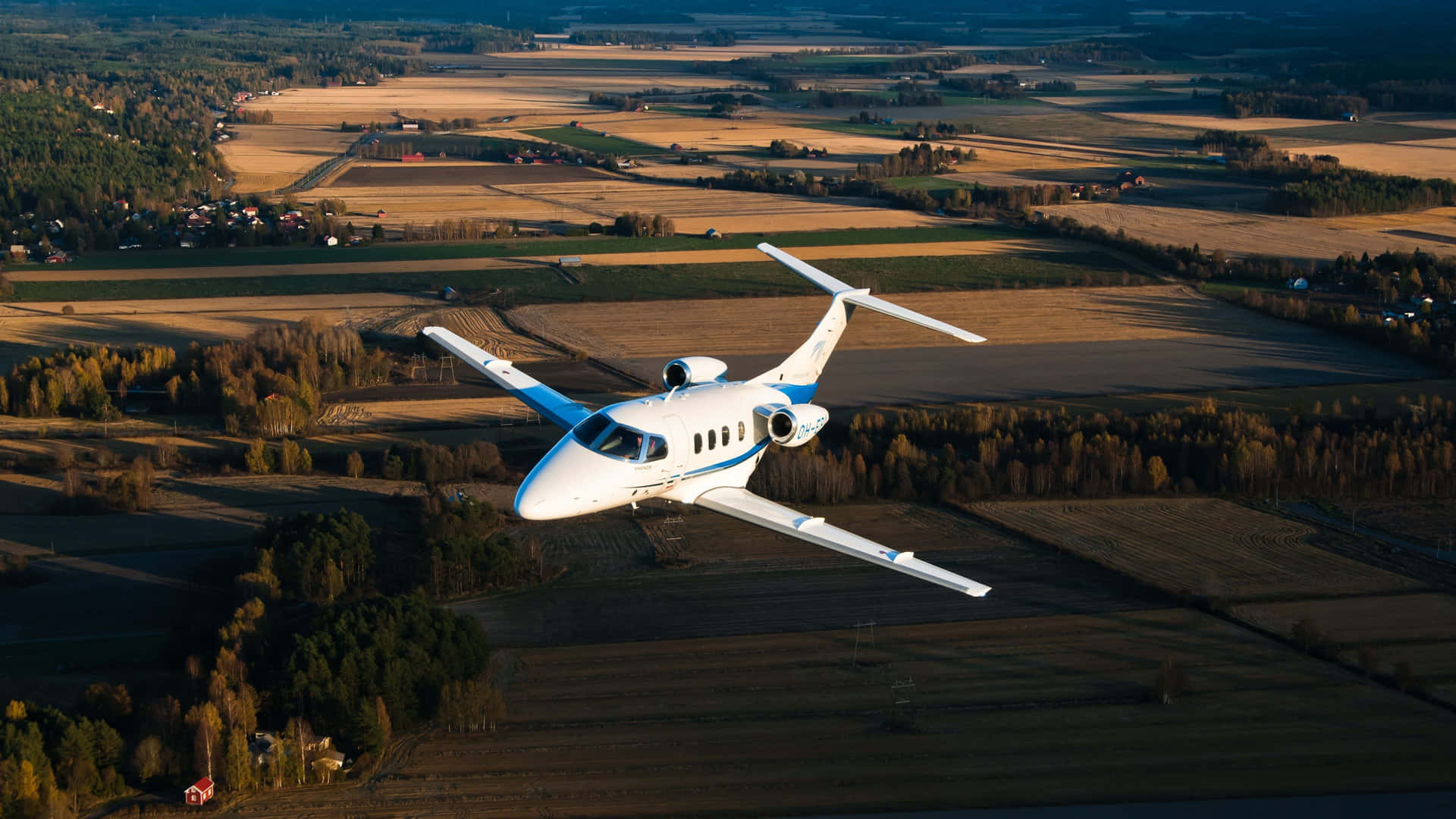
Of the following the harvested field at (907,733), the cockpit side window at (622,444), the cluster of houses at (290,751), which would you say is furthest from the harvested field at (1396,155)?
the cluster of houses at (290,751)

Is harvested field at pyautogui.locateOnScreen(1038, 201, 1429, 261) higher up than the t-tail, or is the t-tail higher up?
the t-tail

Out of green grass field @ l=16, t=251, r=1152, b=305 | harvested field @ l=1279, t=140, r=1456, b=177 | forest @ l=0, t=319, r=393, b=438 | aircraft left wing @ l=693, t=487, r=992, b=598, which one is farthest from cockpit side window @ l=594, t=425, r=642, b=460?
harvested field @ l=1279, t=140, r=1456, b=177

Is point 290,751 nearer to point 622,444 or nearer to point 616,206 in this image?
point 622,444

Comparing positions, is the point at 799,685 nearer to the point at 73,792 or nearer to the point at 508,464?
the point at 73,792

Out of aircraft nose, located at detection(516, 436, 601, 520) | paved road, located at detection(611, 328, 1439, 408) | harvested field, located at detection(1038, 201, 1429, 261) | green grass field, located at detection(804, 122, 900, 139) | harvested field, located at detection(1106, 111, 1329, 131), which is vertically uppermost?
harvested field, located at detection(1106, 111, 1329, 131)

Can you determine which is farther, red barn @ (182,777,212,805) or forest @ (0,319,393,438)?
forest @ (0,319,393,438)

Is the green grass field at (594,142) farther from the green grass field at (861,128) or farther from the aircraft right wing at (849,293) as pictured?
the aircraft right wing at (849,293)

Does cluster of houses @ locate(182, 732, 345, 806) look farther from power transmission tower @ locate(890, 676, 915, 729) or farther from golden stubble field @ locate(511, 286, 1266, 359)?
golden stubble field @ locate(511, 286, 1266, 359)
